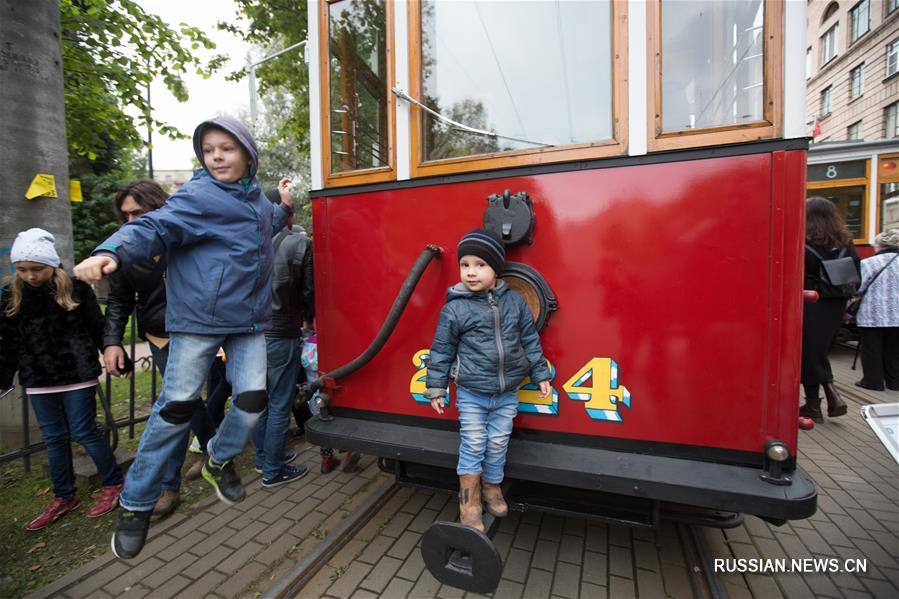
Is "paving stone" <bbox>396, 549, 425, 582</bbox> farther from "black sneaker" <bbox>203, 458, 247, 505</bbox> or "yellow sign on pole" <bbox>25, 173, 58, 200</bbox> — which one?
"yellow sign on pole" <bbox>25, 173, 58, 200</bbox>

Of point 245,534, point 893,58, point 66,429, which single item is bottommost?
point 245,534

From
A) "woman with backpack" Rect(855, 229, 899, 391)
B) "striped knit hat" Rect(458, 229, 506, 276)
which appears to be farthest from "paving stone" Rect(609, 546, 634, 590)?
"woman with backpack" Rect(855, 229, 899, 391)

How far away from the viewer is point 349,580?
2209mm


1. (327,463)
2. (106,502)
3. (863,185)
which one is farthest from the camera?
(863,185)

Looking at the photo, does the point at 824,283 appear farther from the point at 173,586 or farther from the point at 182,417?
the point at 173,586

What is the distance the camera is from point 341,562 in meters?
2.35

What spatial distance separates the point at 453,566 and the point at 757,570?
5.24ft

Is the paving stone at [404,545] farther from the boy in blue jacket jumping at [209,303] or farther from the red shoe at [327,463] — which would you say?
the red shoe at [327,463]

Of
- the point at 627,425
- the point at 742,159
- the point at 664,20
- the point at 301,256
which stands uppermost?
the point at 664,20

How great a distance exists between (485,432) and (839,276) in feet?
12.5

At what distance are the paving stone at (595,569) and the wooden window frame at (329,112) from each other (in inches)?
86.6

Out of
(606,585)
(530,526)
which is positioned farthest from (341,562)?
(606,585)

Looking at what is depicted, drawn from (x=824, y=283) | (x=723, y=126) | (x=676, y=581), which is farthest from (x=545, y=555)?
(x=824, y=283)

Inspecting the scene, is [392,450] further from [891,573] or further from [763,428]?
[891,573]
